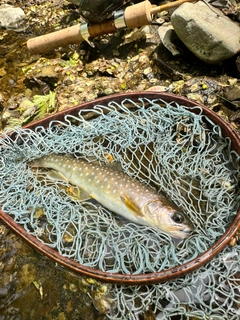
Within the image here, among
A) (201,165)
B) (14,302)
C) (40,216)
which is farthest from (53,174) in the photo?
(201,165)

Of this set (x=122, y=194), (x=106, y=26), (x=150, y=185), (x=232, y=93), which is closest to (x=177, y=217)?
(x=122, y=194)

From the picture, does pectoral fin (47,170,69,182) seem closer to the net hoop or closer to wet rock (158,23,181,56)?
the net hoop

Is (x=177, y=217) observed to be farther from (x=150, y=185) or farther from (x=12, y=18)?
(x=12, y=18)

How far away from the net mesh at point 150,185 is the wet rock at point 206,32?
125 cm

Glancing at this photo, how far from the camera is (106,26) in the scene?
500cm

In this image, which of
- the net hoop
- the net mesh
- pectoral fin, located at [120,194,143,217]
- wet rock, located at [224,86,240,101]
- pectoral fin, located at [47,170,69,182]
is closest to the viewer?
the net hoop

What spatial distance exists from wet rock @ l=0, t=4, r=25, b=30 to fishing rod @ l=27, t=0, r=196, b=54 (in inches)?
113

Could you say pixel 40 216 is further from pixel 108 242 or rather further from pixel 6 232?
pixel 108 242

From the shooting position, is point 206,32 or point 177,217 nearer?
point 177,217

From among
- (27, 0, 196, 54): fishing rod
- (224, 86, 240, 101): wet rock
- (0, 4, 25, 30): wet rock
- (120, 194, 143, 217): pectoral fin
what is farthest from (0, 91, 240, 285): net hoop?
(0, 4, 25, 30): wet rock

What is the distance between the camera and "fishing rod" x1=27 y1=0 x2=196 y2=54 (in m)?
4.59

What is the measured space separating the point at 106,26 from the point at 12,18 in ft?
12.4

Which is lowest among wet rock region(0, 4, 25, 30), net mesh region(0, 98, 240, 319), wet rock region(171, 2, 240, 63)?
net mesh region(0, 98, 240, 319)

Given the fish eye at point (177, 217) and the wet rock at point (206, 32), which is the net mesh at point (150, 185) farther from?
the wet rock at point (206, 32)
